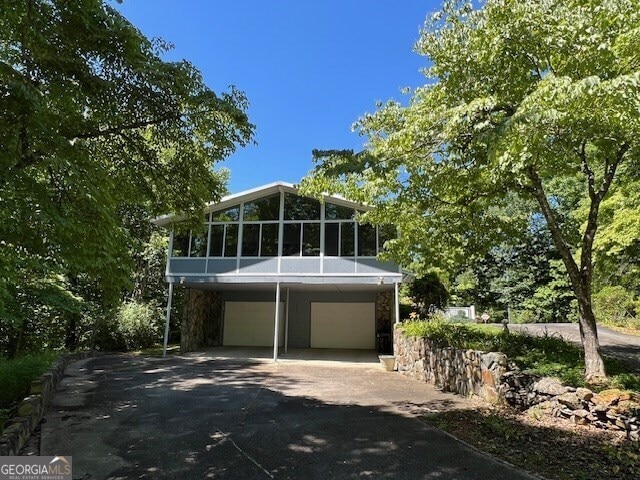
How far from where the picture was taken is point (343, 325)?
54.9 ft

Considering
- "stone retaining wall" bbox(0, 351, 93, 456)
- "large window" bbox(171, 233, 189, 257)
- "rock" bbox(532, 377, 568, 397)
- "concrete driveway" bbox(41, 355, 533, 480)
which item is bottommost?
"concrete driveway" bbox(41, 355, 533, 480)

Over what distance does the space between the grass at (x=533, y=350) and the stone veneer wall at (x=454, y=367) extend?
10.0 inches

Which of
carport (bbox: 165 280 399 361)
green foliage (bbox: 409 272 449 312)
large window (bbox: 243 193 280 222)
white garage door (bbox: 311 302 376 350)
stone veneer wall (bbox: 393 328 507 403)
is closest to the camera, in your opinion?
stone veneer wall (bbox: 393 328 507 403)

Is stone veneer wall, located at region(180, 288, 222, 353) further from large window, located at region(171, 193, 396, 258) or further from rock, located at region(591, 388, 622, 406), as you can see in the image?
rock, located at region(591, 388, 622, 406)

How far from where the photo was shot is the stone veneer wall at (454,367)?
675 centimetres

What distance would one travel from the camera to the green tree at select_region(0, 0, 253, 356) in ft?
12.0

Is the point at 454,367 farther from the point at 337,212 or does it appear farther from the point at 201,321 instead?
the point at 201,321

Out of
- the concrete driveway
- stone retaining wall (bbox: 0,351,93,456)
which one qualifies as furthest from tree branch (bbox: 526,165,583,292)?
stone retaining wall (bbox: 0,351,93,456)

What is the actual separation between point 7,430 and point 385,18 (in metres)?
9.91

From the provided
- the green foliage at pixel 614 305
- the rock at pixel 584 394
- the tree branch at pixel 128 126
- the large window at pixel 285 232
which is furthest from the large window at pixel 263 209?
the green foliage at pixel 614 305

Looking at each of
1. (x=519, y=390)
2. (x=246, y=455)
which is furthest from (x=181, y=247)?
(x=519, y=390)

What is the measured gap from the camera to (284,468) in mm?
4160

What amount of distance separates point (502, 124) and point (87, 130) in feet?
15.9

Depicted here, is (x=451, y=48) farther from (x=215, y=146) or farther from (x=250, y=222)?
(x=250, y=222)
